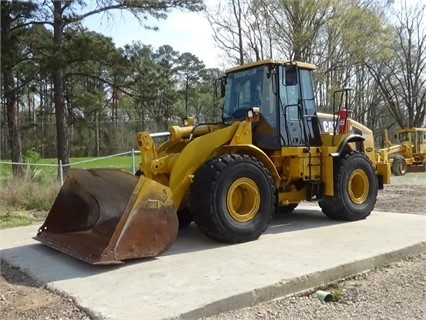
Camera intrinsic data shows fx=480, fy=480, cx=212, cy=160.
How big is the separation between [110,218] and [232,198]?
1.57 m

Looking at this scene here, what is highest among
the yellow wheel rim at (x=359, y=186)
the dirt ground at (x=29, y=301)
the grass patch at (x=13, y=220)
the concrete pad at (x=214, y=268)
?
the yellow wheel rim at (x=359, y=186)

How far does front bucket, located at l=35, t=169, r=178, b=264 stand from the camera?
486 cm

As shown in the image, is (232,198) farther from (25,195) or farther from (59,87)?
(59,87)

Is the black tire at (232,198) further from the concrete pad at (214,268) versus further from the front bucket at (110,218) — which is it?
the front bucket at (110,218)

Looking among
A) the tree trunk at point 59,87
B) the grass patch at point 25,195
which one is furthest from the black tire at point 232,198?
the tree trunk at point 59,87

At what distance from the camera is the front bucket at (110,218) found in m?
4.86

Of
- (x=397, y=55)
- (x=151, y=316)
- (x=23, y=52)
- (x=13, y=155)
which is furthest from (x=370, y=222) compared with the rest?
(x=397, y=55)

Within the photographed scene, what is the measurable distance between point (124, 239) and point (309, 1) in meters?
24.0

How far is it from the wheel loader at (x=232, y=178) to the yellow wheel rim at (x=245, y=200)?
1 cm

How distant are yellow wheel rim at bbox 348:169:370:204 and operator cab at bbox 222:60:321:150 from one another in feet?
2.88

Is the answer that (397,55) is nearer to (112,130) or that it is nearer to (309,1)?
(309,1)

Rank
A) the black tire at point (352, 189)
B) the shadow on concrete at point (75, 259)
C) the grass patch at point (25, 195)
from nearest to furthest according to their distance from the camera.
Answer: the shadow on concrete at point (75, 259), the black tire at point (352, 189), the grass patch at point (25, 195)

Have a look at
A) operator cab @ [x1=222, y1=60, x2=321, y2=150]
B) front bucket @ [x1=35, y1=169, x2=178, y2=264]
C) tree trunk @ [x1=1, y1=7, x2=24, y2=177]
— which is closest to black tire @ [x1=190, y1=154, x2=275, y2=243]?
front bucket @ [x1=35, y1=169, x2=178, y2=264]

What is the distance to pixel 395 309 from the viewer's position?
400cm
